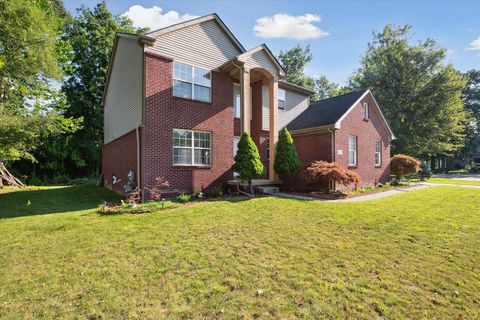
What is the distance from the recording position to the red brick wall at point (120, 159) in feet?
33.6

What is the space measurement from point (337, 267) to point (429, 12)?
35.6 ft

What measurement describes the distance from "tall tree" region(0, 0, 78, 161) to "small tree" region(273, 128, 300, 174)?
11.9 m

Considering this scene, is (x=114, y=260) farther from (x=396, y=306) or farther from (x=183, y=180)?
(x=183, y=180)

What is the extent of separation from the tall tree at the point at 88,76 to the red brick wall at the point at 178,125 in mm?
17598

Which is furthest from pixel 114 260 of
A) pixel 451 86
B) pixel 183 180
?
pixel 451 86

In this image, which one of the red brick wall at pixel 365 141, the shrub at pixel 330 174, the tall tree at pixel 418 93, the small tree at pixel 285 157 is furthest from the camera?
the tall tree at pixel 418 93

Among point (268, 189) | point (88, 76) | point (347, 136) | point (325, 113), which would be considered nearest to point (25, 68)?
point (88, 76)

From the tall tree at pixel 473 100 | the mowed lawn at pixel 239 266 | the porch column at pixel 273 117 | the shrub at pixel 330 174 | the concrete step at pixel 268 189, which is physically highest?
the tall tree at pixel 473 100

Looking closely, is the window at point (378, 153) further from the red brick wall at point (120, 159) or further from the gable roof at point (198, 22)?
the red brick wall at point (120, 159)

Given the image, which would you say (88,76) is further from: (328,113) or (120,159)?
(328,113)

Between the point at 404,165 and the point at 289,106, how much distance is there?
8991 mm

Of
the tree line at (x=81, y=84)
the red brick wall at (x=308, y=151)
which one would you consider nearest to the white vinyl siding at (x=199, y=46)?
the red brick wall at (x=308, y=151)

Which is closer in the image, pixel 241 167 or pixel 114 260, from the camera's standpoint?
pixel 114 260

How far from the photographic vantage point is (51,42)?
13.2 metres
